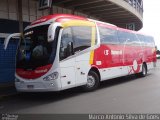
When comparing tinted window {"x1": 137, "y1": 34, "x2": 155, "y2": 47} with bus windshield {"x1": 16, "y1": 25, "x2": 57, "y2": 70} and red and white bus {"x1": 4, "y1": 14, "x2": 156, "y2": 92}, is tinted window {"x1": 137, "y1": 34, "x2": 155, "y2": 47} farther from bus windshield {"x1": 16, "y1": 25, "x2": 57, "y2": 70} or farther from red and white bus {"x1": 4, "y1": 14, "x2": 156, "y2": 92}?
bus windshield {"x1": 16, "y1": 25, "x2": 57, "y2": 70}

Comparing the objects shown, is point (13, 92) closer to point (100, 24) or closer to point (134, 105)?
point (100, 24)

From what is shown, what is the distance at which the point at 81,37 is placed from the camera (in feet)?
41.2

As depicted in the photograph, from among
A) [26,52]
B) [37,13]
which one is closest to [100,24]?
[26,52]

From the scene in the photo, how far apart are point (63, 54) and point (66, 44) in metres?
0.44

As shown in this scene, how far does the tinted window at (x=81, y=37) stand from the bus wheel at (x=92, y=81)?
1.24 m

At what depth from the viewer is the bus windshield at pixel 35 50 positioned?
11.0 metres

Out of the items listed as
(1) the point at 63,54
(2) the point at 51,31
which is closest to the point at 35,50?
(1) the point at 63,54

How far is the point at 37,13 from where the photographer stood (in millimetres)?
19734

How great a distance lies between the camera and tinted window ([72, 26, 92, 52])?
1216cm

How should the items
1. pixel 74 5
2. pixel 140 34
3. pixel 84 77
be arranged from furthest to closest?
1. pixel 74 5
2. pixel 140 34
3. pixel 84 77

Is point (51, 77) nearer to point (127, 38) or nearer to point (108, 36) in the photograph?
point (108, 36)

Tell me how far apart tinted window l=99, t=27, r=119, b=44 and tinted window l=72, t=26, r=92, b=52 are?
102 cm

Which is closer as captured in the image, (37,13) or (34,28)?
(34,28)

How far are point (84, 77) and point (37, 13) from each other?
8653 millimetres
